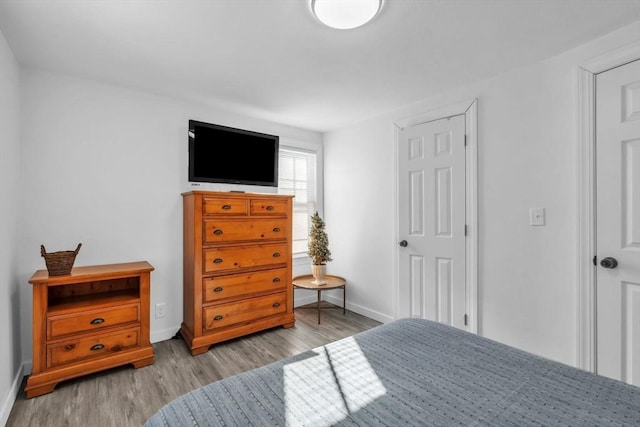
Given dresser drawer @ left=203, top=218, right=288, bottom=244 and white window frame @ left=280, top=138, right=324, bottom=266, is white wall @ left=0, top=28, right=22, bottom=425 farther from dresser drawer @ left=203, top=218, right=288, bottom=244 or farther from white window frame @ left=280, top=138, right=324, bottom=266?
white window frame @ left=280, top=138, right=324, bottom=266

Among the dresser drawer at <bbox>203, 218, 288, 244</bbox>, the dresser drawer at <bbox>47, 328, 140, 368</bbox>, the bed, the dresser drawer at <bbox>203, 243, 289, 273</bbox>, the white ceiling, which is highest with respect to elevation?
the white ceiling

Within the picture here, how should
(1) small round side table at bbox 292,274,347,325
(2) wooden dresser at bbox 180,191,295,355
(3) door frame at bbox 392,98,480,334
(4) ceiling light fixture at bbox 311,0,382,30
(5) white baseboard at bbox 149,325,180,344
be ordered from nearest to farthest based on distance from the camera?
(4) ceiling light fixture at bbox 311,0,382,30 → (3) door frame at bbox 392,98,480,334 → (2) wooden dresser at bbox 180,191,295,355 → (5) white baseboard at bbox 149,325,180,344 → (1) small round side table at bbox 292,274,347,325

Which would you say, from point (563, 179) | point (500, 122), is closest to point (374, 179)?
point (500, 122)

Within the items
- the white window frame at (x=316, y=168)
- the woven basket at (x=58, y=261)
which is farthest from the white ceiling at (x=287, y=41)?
the woven basket at (x=58, y=261)

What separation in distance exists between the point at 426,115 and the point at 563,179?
127cm

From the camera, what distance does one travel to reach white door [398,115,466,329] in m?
2.71

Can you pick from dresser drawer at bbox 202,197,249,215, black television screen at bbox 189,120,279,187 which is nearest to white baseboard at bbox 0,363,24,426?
dresser drawer at bbox 202,197,249,215

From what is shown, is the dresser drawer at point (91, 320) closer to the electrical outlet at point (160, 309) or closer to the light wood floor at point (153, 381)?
the light wood floor at point (153, 381)

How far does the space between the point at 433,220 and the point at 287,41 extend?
1.96 m

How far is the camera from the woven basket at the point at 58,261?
6.86 ft

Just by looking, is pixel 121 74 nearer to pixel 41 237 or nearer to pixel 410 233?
pixel 41 237

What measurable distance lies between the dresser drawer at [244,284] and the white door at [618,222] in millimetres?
2526

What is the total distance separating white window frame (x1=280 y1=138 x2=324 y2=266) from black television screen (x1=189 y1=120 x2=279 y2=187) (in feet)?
1.30

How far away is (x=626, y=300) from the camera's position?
6.06ft
